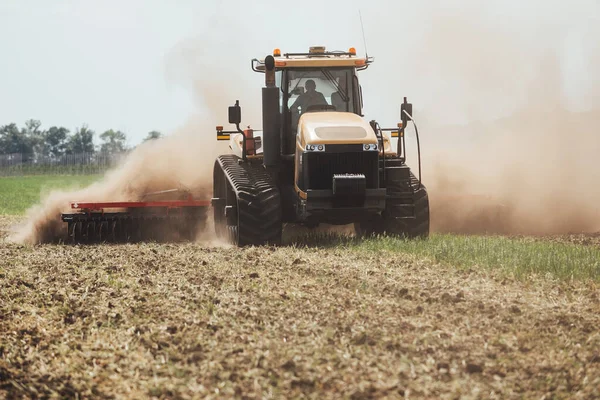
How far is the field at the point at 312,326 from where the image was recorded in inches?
266

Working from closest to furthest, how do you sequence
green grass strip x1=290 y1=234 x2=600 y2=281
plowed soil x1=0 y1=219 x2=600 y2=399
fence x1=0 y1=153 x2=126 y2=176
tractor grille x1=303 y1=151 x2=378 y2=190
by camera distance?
plowed soil x1=0 y1=219 x2=600 y2=399 < green grass strip x1=290 y1=234 x2=600 y2=281 < tractor grille x1=303 y1=151 x2=378 y2=190 < fence x1=0 y1=153 x2=126 y2=176

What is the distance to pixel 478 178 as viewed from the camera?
2073cm

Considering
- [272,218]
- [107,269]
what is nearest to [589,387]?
[107,269]

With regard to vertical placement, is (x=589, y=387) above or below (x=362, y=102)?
below

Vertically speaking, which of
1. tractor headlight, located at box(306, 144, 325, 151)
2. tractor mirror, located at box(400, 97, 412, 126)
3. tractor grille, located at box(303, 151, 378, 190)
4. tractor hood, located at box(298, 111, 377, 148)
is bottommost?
tractor grille, located at box(303, 151, 378, 190)

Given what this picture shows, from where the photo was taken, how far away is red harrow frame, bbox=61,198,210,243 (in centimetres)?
1680

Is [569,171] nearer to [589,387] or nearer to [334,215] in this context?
[334,215]

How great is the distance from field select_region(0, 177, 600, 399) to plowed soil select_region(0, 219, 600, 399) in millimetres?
18

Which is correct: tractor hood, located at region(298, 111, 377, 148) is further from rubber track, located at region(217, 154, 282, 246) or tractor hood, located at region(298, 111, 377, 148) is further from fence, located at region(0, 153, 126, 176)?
fence, located at region(0, 153, 126, 176)

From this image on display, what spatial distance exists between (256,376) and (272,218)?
25.0 ft

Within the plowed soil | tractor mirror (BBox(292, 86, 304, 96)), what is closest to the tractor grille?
tractor mirror (BBox(292, 86, 304, 96))

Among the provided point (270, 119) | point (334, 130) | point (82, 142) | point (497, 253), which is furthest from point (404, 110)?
point (82, 142)

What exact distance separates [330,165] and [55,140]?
130m

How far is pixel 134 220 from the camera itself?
17047 mm
